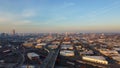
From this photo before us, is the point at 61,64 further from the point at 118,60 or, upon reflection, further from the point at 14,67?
the point at 118,60

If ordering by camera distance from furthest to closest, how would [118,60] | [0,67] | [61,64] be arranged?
[118,60]
[61,64]
[0,67]

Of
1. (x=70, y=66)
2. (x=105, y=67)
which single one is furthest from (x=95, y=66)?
(x=70, y=66)

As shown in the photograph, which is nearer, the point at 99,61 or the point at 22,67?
the point at 22,67

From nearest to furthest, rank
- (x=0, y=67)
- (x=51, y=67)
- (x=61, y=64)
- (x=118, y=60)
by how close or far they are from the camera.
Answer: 1. (x=51, y=67)
2. (x=0, y=67)
3. (x=61, y=64)
4. (x=118, y=60)

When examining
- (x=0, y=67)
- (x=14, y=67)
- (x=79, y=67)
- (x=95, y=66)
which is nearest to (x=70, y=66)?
(x=79, y=67)

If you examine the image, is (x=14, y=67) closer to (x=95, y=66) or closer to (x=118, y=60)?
(x=95, y=66)

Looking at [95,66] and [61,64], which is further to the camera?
[61,64]

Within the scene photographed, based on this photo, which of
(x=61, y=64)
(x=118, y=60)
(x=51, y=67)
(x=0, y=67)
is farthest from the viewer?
(x=118, y=60)
